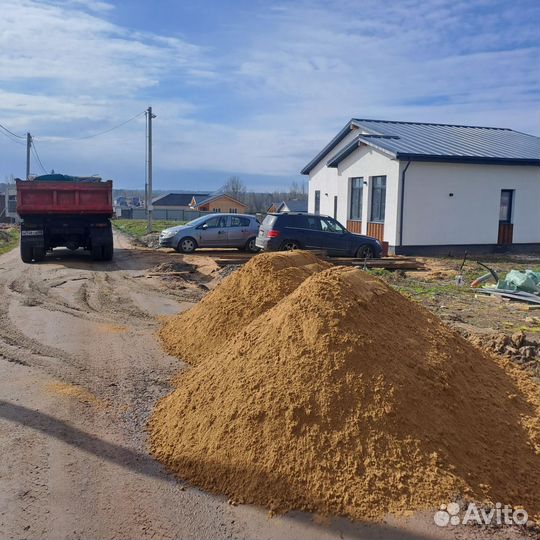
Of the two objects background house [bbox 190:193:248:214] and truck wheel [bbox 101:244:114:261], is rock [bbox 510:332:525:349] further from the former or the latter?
background house [bbox 190:193:248:214]

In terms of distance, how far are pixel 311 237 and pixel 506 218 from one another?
31.0 feet

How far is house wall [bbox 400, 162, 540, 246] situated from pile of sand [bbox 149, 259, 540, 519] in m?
16.3

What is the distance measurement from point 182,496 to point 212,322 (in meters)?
3.70

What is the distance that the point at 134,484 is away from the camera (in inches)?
159

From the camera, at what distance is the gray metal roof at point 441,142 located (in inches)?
835

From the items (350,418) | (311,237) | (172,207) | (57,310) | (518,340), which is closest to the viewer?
(350,418)

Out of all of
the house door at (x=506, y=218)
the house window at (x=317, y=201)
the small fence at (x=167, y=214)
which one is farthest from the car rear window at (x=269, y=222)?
the small fence at (x=167, y=214)

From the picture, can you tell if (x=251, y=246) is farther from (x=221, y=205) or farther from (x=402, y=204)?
(x=221, y=205)

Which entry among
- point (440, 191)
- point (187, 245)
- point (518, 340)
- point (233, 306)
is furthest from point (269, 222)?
point (518, 340)

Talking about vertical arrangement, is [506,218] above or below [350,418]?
above

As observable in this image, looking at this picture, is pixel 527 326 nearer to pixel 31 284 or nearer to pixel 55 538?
pixel 55 538

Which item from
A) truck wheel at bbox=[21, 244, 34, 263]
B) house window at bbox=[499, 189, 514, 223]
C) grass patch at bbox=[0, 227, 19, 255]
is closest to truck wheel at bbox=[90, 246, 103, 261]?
truck wheel at bbox=[21, 244, 34, 263]

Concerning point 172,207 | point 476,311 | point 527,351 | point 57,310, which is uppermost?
point 527,351

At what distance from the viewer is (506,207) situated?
2273 centimetres
